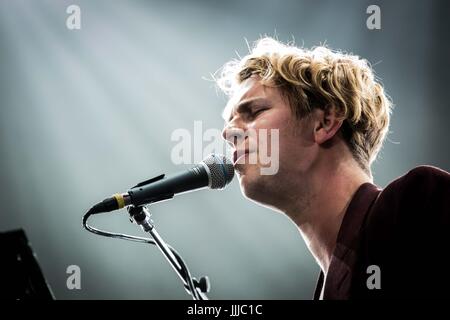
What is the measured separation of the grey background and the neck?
5.30 ft

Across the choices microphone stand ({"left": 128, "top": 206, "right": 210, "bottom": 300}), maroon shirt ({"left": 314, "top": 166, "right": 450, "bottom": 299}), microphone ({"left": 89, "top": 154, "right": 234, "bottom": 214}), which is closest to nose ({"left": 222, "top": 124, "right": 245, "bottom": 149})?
microphone ({"left": 89, "top": 154, "right": 234, "bottom": 214})

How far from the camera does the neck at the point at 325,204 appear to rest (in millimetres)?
1860

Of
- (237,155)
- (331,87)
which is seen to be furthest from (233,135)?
(331,87)

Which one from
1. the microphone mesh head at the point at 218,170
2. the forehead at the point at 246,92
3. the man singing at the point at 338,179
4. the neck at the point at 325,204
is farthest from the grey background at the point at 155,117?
the microphone mesh head at the point at 218,170

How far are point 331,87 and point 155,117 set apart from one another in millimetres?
1770

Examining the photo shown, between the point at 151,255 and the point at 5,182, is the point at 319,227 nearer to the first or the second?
the point at 151,255

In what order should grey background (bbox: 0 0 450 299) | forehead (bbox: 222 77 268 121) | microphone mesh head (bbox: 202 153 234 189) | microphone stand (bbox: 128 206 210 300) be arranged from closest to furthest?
microphone stand (bbox: 128 206 210 300) → microphone mesh head (bbox: 202 153 234 189) → forehead (bbox: 222 77 268 121) → grey background (bbox: 0 0 450 299)

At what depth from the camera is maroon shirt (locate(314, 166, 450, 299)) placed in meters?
1.37

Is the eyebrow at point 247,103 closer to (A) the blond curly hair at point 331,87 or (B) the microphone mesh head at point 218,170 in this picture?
(A) the blond curly hair at point 331,87

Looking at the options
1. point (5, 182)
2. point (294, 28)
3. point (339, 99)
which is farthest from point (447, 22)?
point (5, 182)

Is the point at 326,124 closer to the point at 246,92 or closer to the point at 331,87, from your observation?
the point at 331,87

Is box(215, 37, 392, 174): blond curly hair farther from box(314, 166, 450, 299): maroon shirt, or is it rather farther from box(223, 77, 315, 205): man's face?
box(314, 166, 450, 299): maroon shirt

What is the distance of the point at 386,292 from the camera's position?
1.39 meters

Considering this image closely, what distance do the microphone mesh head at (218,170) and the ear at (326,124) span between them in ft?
1.31
